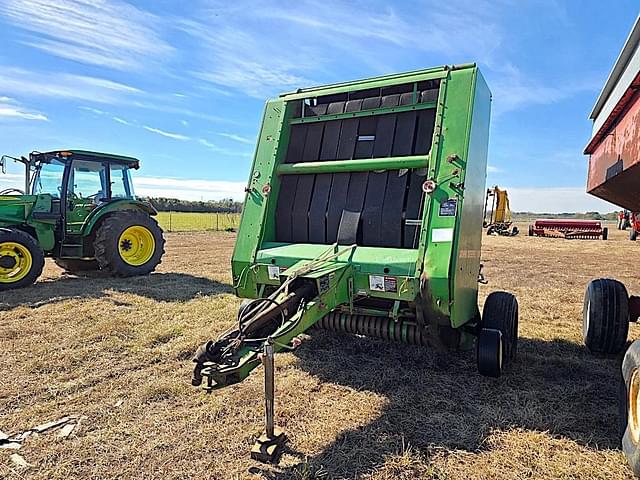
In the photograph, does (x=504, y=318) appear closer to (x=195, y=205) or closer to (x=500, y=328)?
(x=500, y=328)

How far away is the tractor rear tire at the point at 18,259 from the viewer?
291 inches

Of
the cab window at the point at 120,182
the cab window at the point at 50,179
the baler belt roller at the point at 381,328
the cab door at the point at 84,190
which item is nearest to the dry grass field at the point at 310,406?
the baler belt roller at the point at 381,328

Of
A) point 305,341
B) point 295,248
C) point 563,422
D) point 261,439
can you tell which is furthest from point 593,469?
point 305,341

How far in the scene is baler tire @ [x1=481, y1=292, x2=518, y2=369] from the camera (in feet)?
13.2

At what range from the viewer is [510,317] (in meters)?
4.08

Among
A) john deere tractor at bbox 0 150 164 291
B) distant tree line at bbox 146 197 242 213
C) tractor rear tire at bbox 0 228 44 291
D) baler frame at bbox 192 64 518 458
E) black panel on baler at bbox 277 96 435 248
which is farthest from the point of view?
distant tree line at bbox 146 197 242 213

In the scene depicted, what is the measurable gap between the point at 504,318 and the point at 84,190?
791 centimetres

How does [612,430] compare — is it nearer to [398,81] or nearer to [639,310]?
[639,310]

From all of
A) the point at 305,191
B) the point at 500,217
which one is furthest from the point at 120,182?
the point at 500,217

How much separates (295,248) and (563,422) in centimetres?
234

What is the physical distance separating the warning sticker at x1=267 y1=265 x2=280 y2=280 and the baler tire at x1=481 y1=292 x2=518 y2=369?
5.92 ft

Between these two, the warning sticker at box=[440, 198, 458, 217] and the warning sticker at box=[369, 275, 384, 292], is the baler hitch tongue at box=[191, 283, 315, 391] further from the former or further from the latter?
the warning sticker at box=[440, 198, 458, 217]

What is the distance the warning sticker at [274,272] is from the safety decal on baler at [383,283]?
2.68 ft

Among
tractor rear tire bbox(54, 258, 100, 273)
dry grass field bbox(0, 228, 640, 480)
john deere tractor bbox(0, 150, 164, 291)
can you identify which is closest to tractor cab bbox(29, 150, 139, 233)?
john deere tractor bbox(0, 150, 164, 291)
